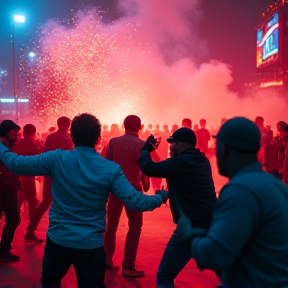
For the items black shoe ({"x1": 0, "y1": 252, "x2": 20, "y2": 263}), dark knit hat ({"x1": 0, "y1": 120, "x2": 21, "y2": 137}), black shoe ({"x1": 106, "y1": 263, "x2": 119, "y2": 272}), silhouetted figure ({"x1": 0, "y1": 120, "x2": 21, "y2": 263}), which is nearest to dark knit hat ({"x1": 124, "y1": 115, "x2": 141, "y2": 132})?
dark knit hat ({"x1": 0, "y1": 120, "x2": 21, "y2": 137})

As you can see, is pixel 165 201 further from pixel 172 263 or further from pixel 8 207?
pixel 8 207

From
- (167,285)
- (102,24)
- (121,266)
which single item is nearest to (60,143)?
(121,266)

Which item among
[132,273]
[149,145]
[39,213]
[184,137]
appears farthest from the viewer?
[39,213]

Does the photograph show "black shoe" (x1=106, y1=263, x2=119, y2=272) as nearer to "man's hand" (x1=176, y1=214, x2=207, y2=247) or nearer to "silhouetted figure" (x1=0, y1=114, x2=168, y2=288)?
"silhouetted figure" (x1=0, y1=114, x2=168, y2=288)

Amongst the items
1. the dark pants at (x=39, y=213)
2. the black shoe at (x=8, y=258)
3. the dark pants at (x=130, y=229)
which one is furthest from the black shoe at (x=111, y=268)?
the dark pants at (x=39, y=213)

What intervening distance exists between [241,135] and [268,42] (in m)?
38.1

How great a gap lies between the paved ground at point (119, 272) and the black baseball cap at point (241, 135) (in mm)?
3481

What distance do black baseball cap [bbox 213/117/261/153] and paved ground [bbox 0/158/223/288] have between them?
348 cm

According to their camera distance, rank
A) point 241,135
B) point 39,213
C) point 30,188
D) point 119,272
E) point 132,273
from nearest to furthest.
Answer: point 241,135 < point 132,273 < point 119,272 < point 39,213 < point 30,188

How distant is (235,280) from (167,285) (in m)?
2.11

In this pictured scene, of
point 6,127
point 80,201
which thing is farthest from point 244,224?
point 6,127

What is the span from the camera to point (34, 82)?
44094mm

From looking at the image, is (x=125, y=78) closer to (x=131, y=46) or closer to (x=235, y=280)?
(x=131, y=46)

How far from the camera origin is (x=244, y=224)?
2.01m
